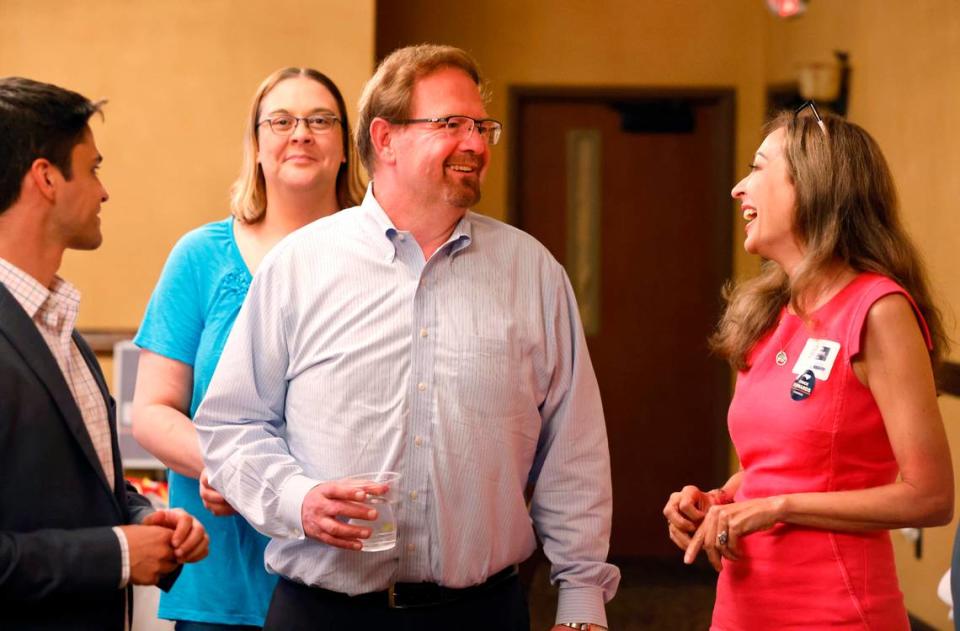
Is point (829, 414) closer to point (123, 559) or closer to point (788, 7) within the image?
point (123, 559)

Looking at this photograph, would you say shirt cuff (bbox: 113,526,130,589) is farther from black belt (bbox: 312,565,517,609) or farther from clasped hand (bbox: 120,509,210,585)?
black belt (bbox: 312,565,517,609)

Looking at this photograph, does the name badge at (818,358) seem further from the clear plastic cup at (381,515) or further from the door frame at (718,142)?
the door frame at (718,142)

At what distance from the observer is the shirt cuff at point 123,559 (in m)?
1.60

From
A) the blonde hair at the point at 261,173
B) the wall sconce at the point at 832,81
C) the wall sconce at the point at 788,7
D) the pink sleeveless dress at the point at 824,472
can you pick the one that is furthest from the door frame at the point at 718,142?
the pink sleeveless dress at the point at 824,472

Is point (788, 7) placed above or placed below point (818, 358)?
above

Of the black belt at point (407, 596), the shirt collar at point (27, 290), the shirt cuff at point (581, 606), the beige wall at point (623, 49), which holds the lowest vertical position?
the shirt cuff at point (581, 606)

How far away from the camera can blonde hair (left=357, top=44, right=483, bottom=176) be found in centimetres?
201

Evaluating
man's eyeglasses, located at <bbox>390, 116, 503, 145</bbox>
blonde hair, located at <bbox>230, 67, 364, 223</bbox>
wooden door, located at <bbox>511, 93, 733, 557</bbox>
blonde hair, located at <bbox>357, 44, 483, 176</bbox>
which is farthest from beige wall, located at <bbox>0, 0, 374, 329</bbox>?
man's eyeglasses, located at <bbox>390, 116, 503, 145</bbox>

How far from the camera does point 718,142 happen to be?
643 cm

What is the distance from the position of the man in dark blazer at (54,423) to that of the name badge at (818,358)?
3.29ft

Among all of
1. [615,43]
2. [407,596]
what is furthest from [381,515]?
[615,43]

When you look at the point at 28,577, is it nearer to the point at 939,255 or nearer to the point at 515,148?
the point at 939,255

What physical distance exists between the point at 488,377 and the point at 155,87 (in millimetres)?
3680

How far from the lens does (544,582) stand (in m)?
5.68
